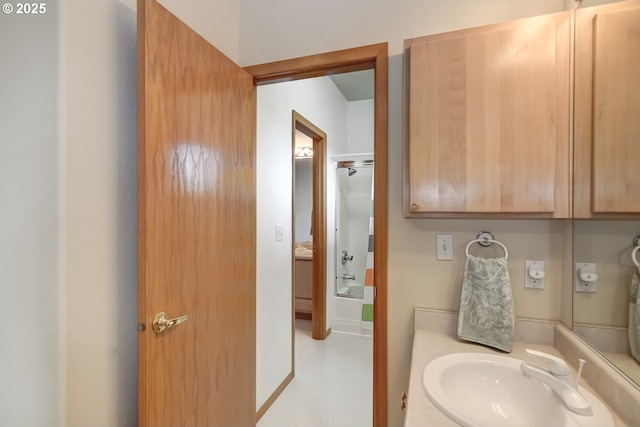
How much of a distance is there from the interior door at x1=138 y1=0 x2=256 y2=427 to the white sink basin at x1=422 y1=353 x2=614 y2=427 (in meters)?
0.89

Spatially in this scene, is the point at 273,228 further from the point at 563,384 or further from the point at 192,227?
the point at 563,384

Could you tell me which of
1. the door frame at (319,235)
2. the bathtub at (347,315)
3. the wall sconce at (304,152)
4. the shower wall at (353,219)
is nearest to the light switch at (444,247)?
the door frame at (319,235)

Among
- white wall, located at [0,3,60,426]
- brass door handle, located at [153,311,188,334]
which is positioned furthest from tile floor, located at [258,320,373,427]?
white wall, located at [0,3,60,426]

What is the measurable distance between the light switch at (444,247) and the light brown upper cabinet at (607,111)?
0.44 m

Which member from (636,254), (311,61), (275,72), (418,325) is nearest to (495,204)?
(636,254)

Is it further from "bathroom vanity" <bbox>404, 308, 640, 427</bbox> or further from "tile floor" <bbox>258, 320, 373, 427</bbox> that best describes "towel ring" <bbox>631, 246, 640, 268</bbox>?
"tile floor" <bbox>258, 320, 373, 427</bbox>

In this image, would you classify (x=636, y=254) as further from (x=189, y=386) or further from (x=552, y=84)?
(x=189, y=386)

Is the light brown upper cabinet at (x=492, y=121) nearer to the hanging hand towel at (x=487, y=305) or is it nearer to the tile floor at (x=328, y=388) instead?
the hanging hand towel at (x=487, y=305)

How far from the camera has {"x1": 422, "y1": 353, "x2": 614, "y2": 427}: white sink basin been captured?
2.60 feet

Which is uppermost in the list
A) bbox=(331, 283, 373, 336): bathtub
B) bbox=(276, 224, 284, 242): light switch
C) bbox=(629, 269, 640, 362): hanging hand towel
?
bbox=(276, 224, 284, 242): light switch

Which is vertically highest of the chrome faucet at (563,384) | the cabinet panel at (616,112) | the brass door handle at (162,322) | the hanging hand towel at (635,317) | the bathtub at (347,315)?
the cabinet panel at (616,112)

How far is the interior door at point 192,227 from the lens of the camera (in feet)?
3.16

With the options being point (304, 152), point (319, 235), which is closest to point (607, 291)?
point (319, 235)

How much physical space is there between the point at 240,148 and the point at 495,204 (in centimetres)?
118
